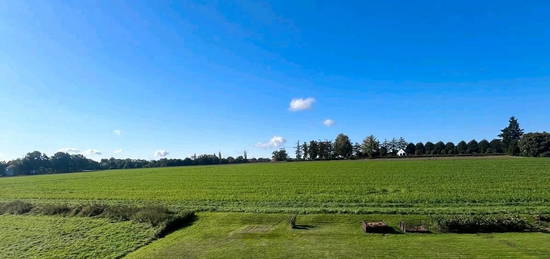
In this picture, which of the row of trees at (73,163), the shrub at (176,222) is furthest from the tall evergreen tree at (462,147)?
the shrub at (176,222)

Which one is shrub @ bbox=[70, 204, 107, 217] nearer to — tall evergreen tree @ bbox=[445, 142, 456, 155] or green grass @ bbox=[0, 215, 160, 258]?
green grass @ bbox=[0, 215, 160, 258]

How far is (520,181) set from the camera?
34.7 metres

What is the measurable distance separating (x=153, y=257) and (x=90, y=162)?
15595 centimetres

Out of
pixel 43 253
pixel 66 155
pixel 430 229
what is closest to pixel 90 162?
pixel 66 155

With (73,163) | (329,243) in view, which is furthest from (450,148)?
(73,163)

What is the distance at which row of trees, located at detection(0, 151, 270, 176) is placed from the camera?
406 ft

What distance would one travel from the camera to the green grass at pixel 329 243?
43.5 ft

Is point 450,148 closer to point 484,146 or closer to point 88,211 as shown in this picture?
point 484,146

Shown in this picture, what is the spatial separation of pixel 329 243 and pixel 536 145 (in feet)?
305

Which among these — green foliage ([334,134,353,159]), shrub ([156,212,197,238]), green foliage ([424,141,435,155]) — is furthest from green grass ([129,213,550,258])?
Result: green foliage ([424,141,435,155])

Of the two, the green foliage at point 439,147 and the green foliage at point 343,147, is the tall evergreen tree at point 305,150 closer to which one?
the green foliage at point 343,147

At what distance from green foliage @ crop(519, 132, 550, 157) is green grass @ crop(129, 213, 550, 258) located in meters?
84.6

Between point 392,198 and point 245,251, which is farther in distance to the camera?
point 392,198

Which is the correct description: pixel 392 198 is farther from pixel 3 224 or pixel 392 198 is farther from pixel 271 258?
pixel 3 224
